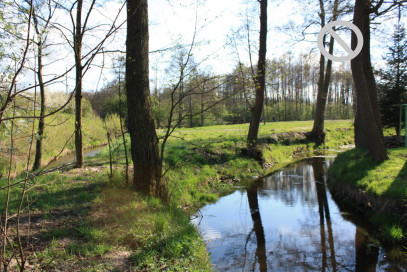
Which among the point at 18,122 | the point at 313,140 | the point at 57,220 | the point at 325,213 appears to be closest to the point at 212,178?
the point at 325,213

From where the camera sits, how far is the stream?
4.67 metres

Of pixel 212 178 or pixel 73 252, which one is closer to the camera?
pixel 73 252

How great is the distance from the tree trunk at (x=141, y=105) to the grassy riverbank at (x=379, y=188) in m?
4.68

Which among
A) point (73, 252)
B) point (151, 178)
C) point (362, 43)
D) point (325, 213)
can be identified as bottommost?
point (325, 213)

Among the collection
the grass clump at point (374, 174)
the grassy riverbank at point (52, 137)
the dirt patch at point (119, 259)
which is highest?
the grassy riverbank at point (52, 137)

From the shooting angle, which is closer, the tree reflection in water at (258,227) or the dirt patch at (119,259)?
the dirt patch at (119,259)

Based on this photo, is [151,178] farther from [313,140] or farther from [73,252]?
[313,140]

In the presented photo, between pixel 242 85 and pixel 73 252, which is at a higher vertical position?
pixel 242 85

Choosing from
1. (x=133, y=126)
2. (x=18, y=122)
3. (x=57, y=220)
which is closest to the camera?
(x=18, y=122)

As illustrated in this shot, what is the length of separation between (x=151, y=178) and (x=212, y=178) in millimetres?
4457

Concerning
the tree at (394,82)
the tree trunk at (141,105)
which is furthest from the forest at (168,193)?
the tree at (394,82)

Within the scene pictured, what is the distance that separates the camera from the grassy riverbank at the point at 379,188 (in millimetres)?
5488

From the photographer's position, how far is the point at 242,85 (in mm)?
5969

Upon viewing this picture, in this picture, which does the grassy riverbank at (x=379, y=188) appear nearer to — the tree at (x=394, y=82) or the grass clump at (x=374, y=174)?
the grass clump at (x=374, y=174)
